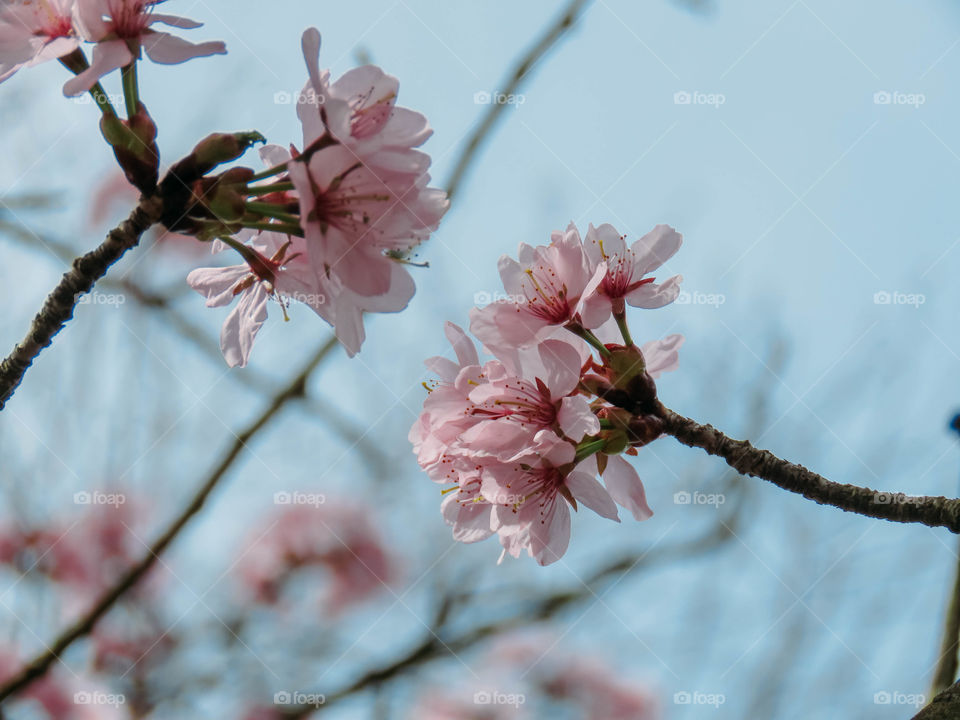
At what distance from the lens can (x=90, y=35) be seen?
92cm

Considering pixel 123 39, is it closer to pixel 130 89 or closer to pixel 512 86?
pixel 130 89

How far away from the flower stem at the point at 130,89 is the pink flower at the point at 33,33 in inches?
2.5

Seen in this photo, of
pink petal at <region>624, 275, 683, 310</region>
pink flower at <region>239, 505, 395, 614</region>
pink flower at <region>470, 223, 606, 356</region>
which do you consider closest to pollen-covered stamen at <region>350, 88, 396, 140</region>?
pink flower at <region>470, 223, 606, 356</region>

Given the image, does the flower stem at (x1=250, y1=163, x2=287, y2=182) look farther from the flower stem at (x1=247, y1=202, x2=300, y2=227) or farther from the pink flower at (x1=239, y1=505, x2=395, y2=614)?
the pink flower at (x1=239, y1=505, x2=395, y2=614)

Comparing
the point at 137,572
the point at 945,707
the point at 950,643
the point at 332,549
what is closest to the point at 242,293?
the point at 945,707

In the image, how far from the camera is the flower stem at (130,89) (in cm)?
→ 97

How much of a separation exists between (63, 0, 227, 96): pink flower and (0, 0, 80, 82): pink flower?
5 centimetres

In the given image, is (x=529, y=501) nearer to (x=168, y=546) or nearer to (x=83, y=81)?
(x=83, y=81)

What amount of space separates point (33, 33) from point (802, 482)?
1273 millimetres

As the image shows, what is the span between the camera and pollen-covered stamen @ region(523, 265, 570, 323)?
126 cm

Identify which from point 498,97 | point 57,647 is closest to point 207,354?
point 57,647

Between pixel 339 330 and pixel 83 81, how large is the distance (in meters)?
0.42

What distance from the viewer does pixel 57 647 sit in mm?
2020

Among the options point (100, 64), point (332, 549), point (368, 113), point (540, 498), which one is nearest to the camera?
point (100, 64)
